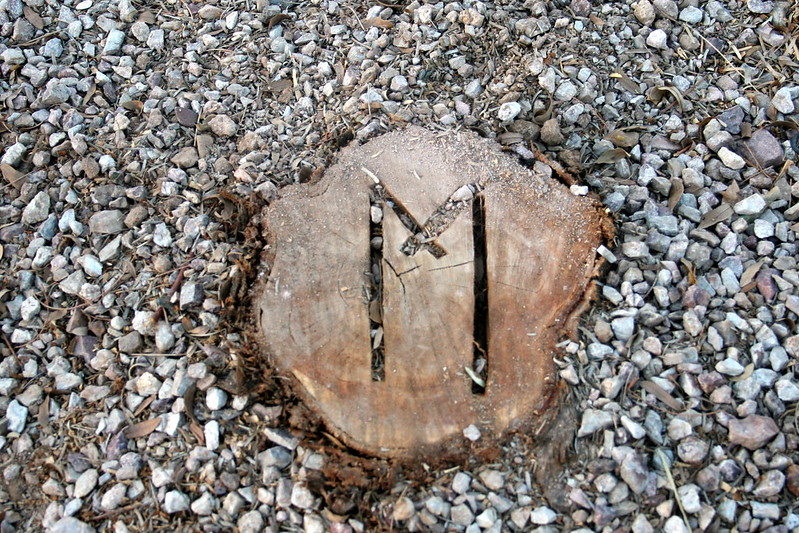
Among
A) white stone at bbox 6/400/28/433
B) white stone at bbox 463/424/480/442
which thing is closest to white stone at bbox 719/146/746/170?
white stone at bbox 463/424/480/442

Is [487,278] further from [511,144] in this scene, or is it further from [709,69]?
[709,69]

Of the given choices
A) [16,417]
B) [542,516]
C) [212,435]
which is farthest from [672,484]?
[16,417]

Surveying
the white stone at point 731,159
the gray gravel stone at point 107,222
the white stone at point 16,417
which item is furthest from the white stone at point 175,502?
the white stone at point 731,159

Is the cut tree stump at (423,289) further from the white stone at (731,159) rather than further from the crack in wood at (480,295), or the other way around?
the white stone at (731,159)

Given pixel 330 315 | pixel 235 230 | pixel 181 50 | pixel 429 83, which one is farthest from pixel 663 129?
pixel 181 50

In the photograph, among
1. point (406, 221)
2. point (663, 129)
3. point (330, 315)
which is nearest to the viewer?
point (330, 315)

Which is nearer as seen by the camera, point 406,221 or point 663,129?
point 406,221

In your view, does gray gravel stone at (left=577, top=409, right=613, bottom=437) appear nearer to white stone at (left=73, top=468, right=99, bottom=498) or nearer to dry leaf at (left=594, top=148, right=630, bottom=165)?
dry leaf at (left=594, top=148, right=630, bottom=165)
